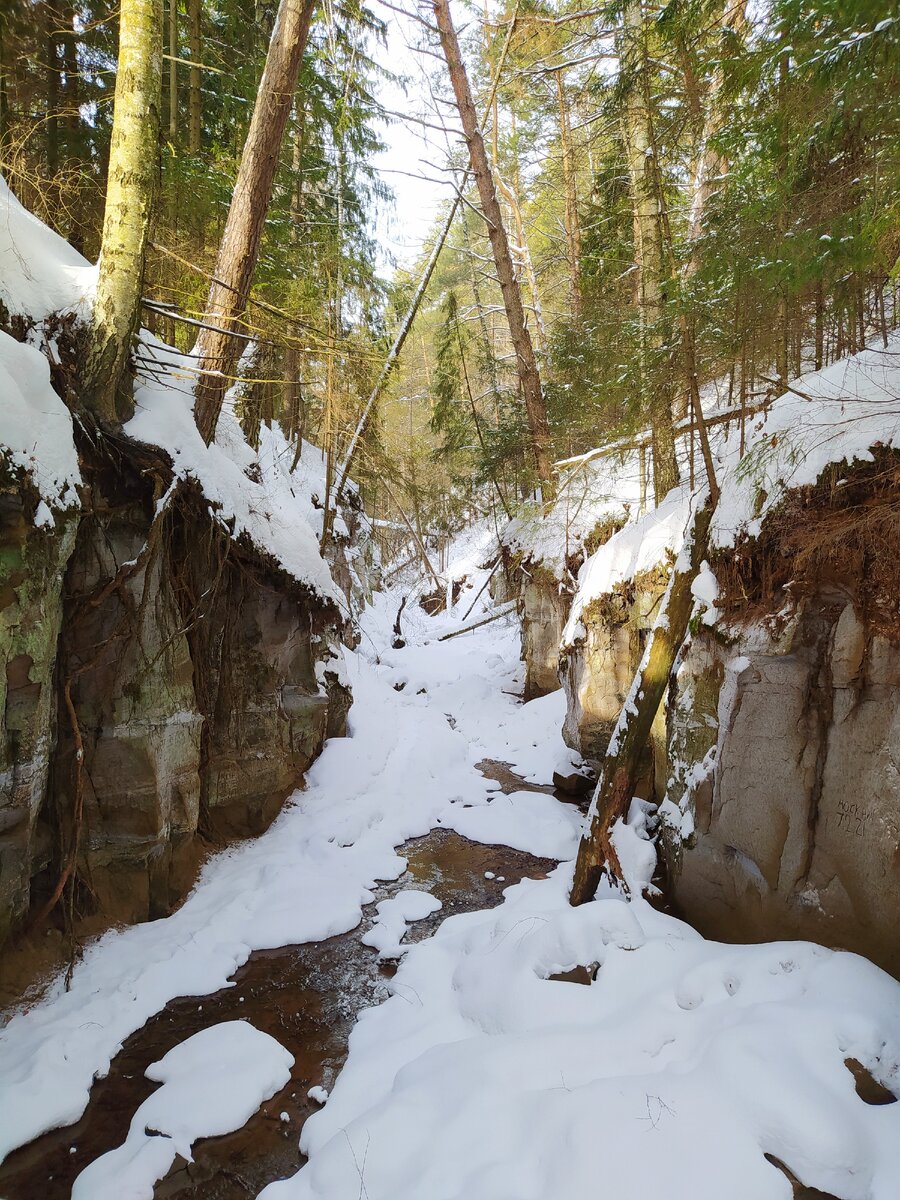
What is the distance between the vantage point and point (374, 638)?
17.8m

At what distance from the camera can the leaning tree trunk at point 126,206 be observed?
4812 mm

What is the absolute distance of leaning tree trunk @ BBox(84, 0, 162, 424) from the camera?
189 inches

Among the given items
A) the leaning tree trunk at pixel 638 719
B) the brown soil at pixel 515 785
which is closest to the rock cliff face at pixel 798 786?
the leaning tree trunk at pixel 638 719

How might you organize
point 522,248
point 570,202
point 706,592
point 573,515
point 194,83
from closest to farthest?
1. point 706,592
2. point 194,83
3. point 573,515
4. point 570,202
5. point 522,248

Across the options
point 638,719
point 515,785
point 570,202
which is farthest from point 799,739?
point 570,202

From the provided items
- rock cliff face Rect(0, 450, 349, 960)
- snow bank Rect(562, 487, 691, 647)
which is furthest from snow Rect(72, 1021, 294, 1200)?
snow bank Rect(562, 487, 691, 647)

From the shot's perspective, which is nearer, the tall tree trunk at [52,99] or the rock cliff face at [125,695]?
the rock cliff face at [125,695]

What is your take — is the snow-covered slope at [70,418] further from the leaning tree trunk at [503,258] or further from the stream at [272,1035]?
the leaning tree trunk at [503,258]

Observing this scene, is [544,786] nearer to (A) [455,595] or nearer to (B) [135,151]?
(B) [135,151]

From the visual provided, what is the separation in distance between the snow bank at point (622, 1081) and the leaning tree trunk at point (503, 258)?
28.4 feet

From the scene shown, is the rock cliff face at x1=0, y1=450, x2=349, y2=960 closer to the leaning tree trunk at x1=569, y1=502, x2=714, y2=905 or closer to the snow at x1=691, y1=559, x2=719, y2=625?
the leaning tree trunk at x1=569, y1=502, x2=714, y2=905

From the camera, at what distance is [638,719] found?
564cm

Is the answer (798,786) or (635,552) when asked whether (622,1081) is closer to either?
(798,786)

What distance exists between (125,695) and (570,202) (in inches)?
604
